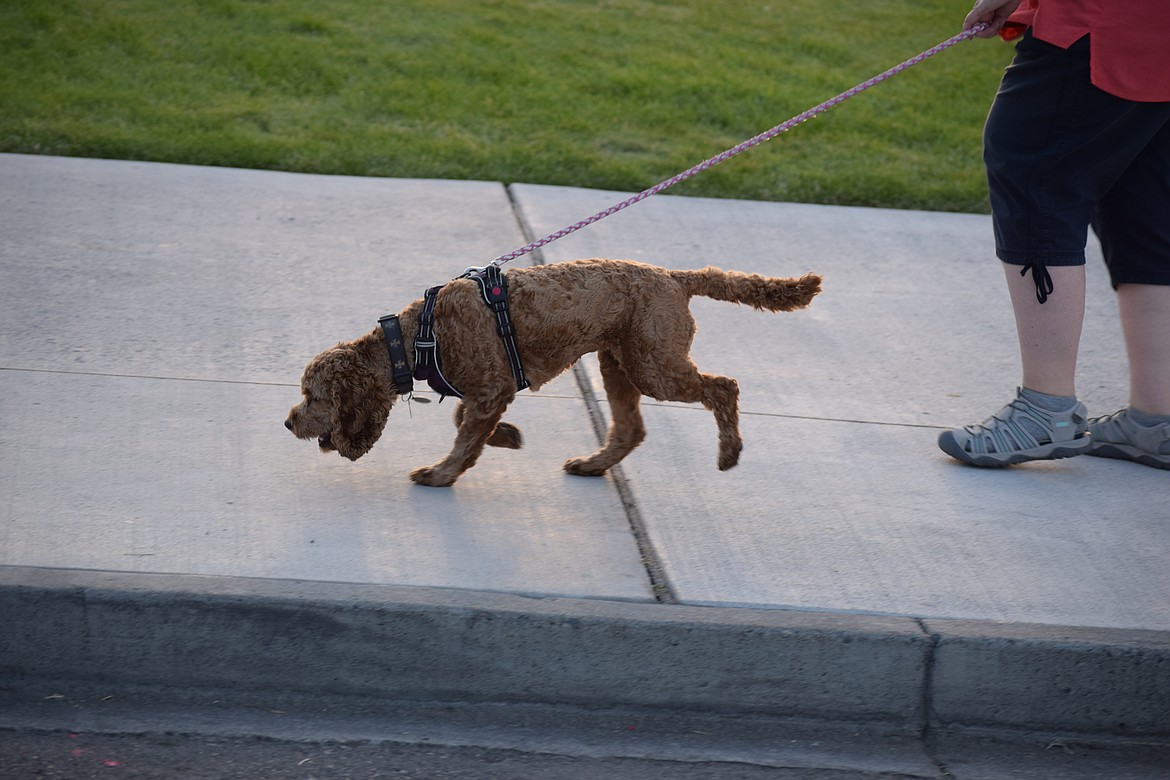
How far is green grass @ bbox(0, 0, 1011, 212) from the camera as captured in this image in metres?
7.07

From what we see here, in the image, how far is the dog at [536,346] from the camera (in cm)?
356

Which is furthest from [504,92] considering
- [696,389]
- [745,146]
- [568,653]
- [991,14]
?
[568,653]

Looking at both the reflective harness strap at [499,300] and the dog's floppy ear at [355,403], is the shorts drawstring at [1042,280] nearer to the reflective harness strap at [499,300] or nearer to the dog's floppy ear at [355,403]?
the reflective harness strap at [499,300]

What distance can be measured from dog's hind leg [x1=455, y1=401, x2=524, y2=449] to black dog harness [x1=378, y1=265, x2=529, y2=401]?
0.34 meters

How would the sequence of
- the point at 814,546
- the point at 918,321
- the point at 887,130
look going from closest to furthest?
the point at 814,546 < the point at 918,321 < the point at 887,130

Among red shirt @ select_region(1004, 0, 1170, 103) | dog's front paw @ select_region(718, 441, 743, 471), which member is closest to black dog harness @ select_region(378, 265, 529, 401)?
dog's front paw @ select_region(718, 441, 743, 471)

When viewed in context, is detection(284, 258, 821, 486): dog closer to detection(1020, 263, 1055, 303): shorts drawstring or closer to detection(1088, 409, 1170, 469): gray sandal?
detection(1020, 263, 1055, 303): shorts drawstring

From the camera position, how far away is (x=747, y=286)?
3758 mm

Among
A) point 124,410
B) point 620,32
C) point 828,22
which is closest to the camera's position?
point 124,410

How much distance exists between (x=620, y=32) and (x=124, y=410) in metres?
6.38

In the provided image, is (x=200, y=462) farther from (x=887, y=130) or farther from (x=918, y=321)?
(x=887, y=130)

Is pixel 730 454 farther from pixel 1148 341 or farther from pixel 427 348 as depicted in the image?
pixel 1148 341

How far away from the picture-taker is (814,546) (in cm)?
360

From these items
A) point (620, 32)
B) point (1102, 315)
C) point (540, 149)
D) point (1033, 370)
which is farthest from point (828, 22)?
point (1033, 370)
